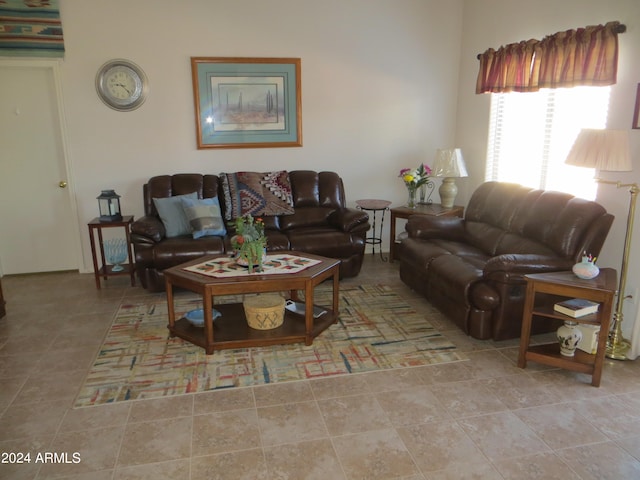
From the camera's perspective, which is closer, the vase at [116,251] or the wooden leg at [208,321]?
the wooden leg at [208,321]

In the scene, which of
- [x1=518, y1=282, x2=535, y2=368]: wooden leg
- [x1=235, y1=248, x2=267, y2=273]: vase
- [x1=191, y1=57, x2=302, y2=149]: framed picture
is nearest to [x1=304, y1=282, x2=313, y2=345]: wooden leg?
[x1=235, y1=248, x2=267, y2=273]: vase

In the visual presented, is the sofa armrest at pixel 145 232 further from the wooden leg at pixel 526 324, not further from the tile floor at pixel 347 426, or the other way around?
the wooden leg at pixel 526 324

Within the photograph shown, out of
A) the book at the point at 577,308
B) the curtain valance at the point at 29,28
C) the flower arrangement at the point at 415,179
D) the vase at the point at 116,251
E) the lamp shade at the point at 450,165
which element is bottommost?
the vase at the point at 116,251

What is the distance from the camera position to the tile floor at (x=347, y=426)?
2.15 m

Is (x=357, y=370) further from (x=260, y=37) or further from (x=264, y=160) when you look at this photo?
(x=260, y=37)

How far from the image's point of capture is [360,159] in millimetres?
5578

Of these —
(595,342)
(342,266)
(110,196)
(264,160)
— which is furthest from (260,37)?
(595,342)

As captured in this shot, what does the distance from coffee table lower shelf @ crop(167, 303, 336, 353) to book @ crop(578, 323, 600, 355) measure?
171cm

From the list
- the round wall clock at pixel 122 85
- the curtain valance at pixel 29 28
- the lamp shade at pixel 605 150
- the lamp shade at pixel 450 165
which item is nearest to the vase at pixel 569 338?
the lamp shade at pixel 605 150

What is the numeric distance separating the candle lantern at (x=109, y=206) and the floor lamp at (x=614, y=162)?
13.2 feet

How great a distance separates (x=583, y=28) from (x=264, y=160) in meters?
3.28

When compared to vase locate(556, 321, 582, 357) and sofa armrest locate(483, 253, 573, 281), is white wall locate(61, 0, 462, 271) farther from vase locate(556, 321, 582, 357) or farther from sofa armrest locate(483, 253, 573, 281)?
vase locate(556, 321, 582, 357)

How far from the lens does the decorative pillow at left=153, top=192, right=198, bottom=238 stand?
4.50 meters

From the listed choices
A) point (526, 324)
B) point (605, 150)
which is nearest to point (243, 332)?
point (526, 324)
